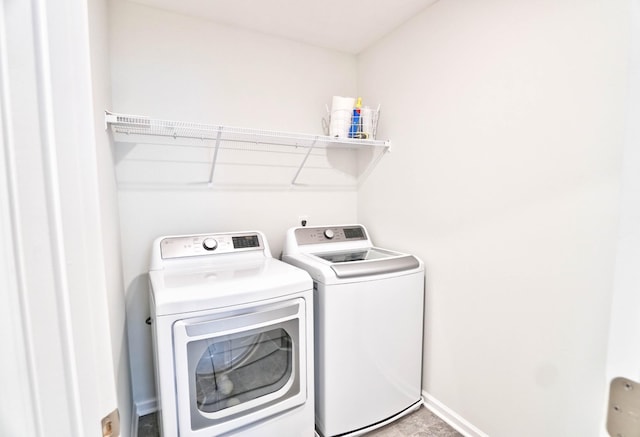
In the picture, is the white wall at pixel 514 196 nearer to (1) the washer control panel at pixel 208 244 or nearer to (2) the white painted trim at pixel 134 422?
(1) the washer control panel at pixel 208 244

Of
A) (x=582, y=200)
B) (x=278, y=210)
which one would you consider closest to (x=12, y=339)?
(x=582, y=200)

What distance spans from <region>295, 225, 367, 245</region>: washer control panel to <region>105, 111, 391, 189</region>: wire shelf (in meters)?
0.38

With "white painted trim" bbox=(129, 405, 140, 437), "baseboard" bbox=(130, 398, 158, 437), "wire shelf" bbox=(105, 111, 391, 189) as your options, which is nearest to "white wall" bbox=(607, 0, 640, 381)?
"wire shelf" bbox=(105, 111, 391, 189)

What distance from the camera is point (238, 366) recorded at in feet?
4.54

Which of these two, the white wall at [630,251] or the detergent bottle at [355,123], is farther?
the detergent bottle at [355,123]

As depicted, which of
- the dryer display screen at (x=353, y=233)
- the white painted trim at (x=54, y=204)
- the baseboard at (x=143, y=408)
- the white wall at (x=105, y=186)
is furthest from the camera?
the dryer display screen at (x=353, y=233)

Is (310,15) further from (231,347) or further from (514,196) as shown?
(231,347)

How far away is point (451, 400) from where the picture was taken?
1697 mm

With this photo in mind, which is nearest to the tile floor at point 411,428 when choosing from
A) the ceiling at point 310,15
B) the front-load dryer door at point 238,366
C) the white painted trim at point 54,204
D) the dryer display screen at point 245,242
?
the front-load dryer door at point 238,366

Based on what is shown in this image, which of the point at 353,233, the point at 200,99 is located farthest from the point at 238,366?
the point at 200,99

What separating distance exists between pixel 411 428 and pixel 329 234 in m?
1.29

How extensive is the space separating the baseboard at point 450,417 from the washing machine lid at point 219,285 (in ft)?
3.80

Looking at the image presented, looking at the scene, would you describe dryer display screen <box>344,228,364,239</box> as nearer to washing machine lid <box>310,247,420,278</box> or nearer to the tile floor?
washing machine lid <box>310,247,420,278</box>

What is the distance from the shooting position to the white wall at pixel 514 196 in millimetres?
1105
